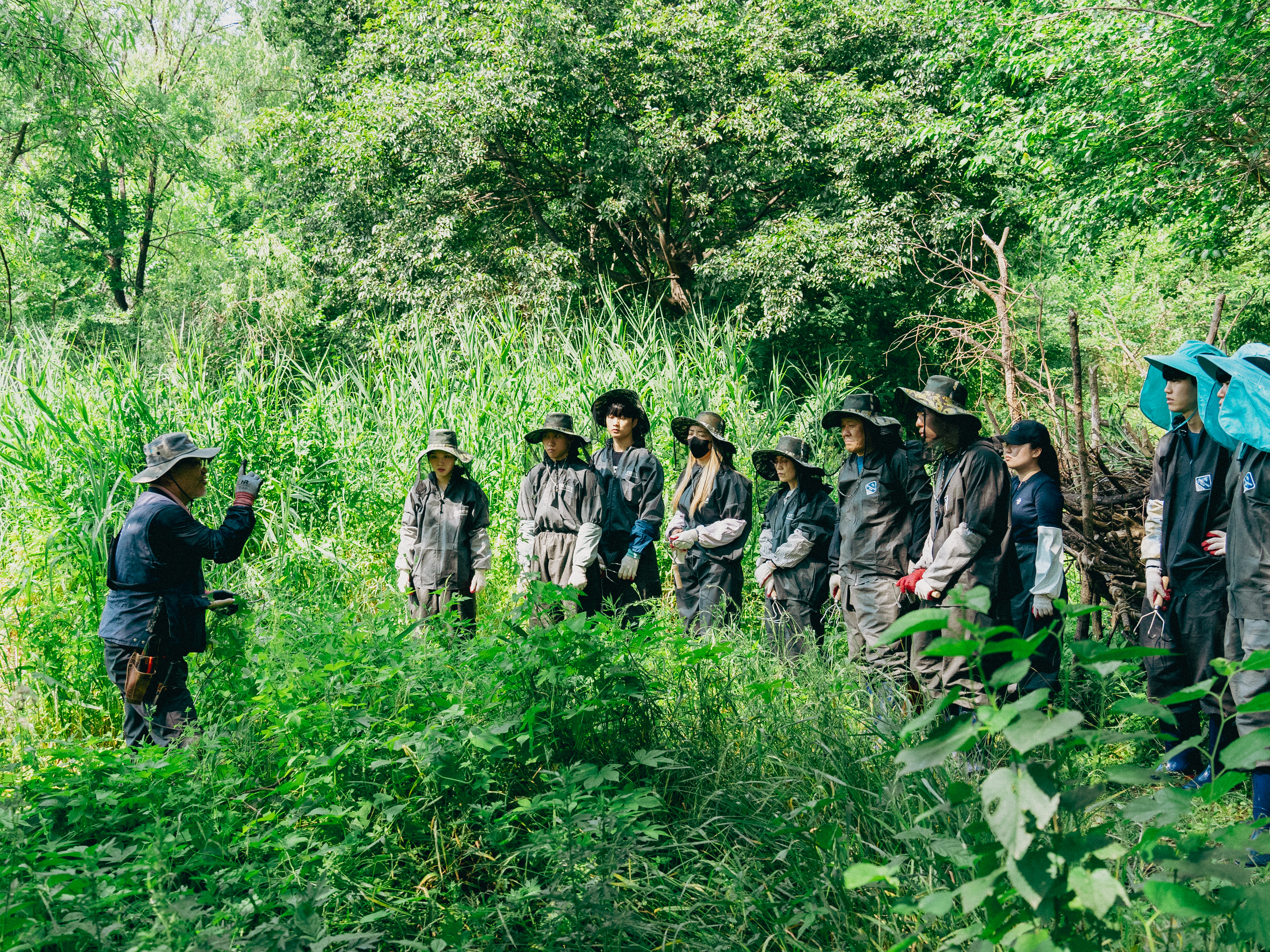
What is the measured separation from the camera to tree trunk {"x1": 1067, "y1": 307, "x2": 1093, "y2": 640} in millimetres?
4453

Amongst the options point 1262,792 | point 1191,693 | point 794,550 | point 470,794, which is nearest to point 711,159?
point 794,550

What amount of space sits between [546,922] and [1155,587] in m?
3.21

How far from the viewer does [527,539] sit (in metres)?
5.93

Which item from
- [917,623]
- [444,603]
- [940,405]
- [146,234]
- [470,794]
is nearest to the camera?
[917,623]

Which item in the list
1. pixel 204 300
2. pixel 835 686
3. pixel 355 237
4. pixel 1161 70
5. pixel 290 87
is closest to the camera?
pixel 835 686

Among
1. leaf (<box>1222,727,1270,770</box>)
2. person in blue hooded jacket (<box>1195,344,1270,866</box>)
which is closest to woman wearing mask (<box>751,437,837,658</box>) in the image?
person in blue hooded jacket (<box>1195,344,1270,866</box>)

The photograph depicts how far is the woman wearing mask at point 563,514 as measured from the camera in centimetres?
565

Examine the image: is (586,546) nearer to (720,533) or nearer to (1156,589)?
(720,533)

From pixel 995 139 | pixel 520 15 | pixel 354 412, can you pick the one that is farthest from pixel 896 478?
pixel 520 15

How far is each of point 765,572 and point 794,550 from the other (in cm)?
26

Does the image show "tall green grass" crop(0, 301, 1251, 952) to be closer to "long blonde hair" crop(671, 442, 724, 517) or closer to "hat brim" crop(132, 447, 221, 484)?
"hat brim" crop(132, 447, 221, 484)

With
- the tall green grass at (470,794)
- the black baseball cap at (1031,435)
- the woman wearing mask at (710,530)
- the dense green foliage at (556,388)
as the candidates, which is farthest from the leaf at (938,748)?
→ the woman wearing mask at (710,530)

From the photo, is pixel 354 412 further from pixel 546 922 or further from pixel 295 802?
pixel 546 922

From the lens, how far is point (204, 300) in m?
19.9
